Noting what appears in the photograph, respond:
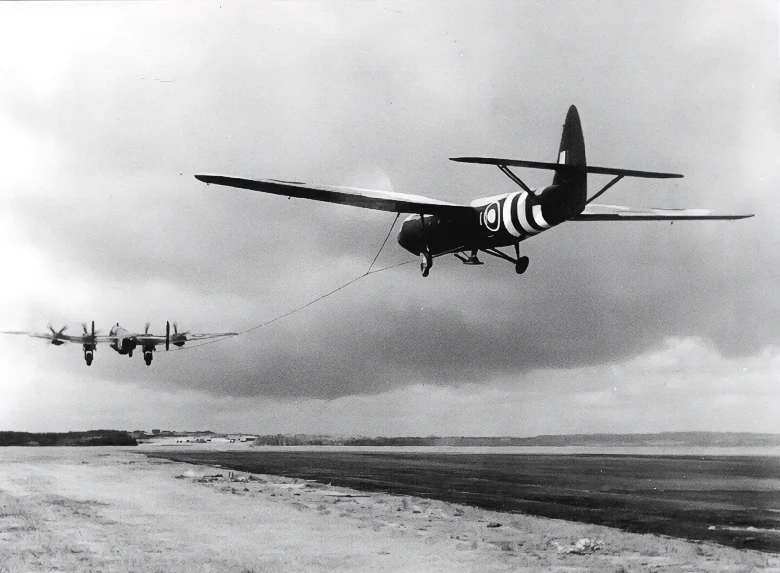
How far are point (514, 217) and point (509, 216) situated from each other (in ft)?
0.47

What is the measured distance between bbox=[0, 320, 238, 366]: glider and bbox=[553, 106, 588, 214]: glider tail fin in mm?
11104

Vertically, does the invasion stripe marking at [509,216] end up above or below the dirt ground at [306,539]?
above

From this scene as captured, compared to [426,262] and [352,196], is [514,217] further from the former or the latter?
[352,196]

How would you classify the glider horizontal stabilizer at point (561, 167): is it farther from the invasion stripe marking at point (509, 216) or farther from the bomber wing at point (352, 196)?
Result: the bomber wing at point (352, 196)

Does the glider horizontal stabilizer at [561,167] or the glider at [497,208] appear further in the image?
the glider at [497,208]

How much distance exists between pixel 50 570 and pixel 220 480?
17302mm

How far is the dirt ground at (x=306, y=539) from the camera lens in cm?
1557

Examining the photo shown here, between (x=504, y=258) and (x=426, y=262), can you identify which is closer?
(x=504, y=258)

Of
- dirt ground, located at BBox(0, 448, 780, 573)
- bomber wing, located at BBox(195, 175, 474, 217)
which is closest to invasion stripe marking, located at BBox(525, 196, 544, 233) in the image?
bomber wing, located at BBox(195, 175, 474, 217)

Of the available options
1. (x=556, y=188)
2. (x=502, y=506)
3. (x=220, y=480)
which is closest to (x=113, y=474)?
(x=220, y=480)

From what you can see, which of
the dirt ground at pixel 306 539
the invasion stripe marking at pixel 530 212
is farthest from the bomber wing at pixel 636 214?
the dirt ground at pixel 306 539

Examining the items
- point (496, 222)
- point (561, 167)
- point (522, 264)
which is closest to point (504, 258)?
point (522, 264)

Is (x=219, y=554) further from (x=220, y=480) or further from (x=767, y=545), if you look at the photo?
(x=220, y=480)

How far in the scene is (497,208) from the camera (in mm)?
18359
